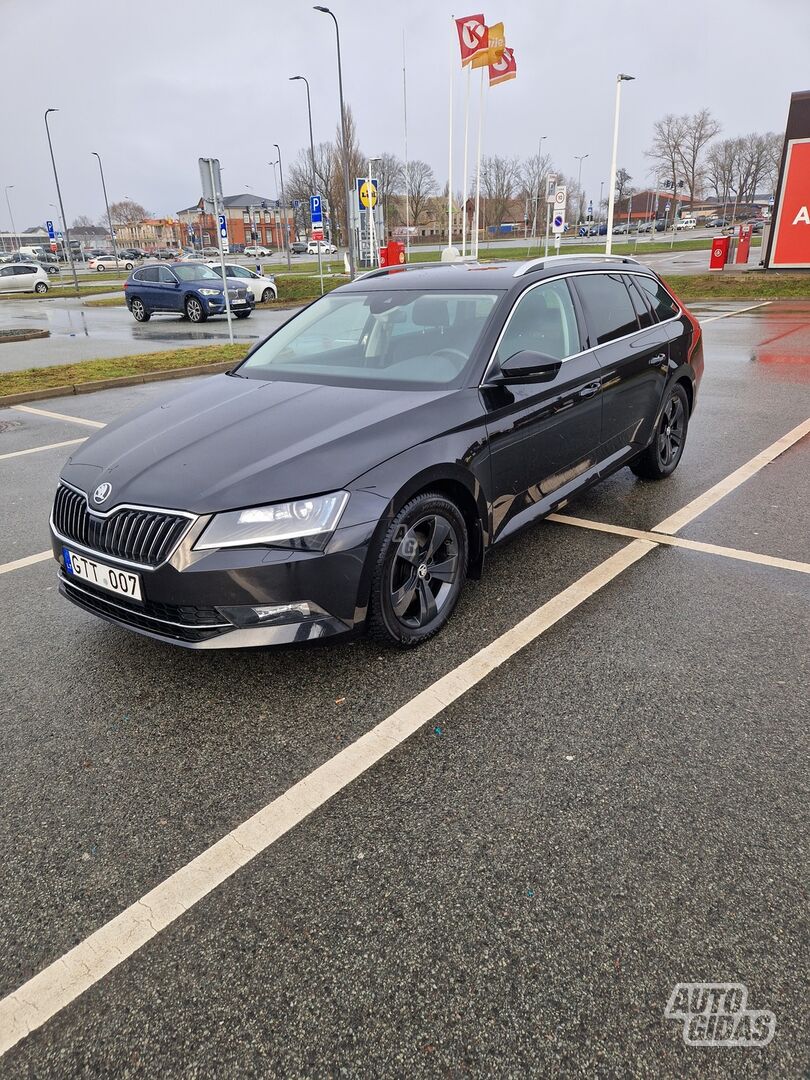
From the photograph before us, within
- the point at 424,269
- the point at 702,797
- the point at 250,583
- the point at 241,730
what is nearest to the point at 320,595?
the point at 250,583

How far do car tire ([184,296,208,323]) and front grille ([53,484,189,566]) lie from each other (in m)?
19.1

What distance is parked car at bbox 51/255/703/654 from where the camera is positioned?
297 centimetres

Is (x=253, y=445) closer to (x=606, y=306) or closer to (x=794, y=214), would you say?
(x=606, y=306)

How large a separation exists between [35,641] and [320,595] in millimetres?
1678

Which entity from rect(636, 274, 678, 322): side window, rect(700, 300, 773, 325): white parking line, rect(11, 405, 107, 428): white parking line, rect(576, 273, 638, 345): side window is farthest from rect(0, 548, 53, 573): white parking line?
rect(700, 300, 773, 325): white parking line

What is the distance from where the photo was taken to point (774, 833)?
2400mm

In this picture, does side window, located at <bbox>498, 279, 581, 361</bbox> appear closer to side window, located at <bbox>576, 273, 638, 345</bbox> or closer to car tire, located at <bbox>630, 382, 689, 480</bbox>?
side window, located at <bbox>576, 273, 638, 345</bbox>

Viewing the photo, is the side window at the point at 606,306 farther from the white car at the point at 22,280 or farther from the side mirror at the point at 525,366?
the white car at the point at 22,280

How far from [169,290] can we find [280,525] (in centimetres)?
2050

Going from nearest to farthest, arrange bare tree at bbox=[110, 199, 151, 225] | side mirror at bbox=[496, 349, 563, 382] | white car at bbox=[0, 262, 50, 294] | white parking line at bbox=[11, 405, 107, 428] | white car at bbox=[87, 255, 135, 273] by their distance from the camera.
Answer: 1. side mirror at bbox=[496, 349, 563, 382]
2. white parking line at bbox=[11, 405, 107, 428]
3. white car at bbox=[0, 262, 50, 294]
4. white car at bbox=[87, 255, 135, 273]
5. bare tree at bbox=[110, 199, 151, 225]

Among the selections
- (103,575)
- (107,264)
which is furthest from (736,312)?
(107,264)

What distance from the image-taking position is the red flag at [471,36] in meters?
27.8

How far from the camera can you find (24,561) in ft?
15.6

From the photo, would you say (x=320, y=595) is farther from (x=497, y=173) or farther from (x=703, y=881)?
(x=497, y=173)
